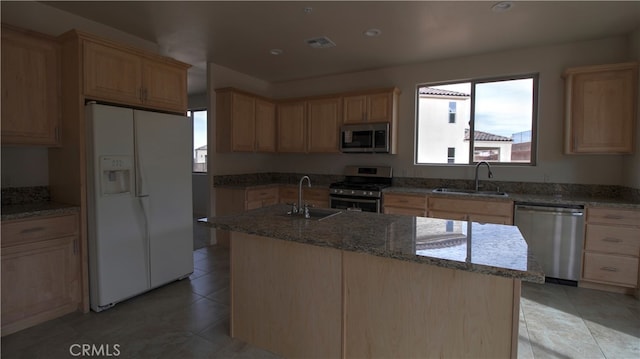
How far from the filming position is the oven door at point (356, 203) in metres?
4.21

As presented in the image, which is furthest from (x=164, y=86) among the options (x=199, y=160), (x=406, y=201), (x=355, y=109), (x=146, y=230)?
(x=199, y=160)

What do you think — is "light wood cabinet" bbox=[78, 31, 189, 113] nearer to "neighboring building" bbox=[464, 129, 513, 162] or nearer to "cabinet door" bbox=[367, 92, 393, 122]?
"cabinet door" bbox=[367, 92, 393, 122]

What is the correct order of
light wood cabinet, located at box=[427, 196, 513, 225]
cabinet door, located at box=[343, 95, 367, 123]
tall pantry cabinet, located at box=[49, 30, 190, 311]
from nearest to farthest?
1. tall pantry cabinet, located at box=[49, 30, 190, 311]
2. light wood cabinet, located at box=[427, 196, 513, 225]
3. cabinet door, located at box=[343, 95, 367, 123]

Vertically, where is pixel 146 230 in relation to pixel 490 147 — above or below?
below

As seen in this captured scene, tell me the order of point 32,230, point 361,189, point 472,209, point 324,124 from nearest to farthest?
1. point 32,230
2. point 472,209
3. point 361,189
4. point 324,124

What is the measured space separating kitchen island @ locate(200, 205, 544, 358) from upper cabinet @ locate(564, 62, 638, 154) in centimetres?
237

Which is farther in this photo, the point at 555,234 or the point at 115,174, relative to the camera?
the point at 555,234

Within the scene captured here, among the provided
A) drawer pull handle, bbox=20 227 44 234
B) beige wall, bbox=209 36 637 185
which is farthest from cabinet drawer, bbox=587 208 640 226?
drawer pull handle, bbox=20 227 44 234

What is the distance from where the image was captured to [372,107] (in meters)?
4.55

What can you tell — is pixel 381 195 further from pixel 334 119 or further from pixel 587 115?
pixel 587 115

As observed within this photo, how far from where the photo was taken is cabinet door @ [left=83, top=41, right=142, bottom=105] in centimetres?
261

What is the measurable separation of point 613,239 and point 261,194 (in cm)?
406

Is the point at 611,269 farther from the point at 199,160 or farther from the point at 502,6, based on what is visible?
the point at 199,160

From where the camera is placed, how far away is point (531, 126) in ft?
13.1
